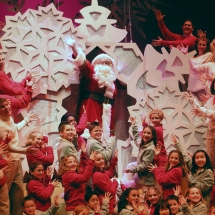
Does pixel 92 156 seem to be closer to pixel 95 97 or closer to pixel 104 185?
pixel 104 185

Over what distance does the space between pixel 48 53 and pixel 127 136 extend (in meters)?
1.30

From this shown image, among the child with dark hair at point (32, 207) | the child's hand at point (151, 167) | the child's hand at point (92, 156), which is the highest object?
the child's hand at point (92, 156)

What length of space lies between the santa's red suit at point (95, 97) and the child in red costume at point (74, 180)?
105cm

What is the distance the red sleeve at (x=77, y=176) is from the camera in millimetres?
6133

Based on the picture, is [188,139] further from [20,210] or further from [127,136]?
[20,210]

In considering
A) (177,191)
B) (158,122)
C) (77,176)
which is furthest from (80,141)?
(177,191)

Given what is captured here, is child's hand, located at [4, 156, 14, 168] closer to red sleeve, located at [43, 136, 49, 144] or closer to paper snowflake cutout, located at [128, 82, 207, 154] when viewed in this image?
red sleeve, located at [43, 136, 49, 144]

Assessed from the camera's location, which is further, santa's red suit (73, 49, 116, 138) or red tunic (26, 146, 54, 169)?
santa's red suit (73, 49, 116, 138)

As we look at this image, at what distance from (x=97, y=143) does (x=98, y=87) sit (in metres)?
0.90

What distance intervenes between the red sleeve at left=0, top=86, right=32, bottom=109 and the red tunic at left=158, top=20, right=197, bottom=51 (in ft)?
5.69

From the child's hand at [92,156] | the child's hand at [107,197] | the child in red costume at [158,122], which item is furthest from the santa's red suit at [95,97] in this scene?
the child's hand at [107,197]

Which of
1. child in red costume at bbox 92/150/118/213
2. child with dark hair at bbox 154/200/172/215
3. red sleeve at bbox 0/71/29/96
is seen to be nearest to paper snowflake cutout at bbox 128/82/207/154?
child in red costume at bbox 92/150/118/213

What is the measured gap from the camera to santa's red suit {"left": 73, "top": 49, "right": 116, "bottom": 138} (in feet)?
23.8

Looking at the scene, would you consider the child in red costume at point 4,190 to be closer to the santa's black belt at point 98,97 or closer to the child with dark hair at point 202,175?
the santa's black belt at point 98,97
